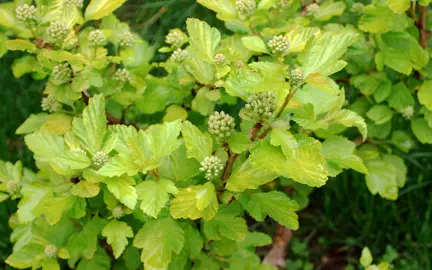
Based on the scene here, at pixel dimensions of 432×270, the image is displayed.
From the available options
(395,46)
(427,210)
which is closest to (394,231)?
(427,210)

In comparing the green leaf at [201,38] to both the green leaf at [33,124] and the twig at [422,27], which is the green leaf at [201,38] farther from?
the twig at [422,27]

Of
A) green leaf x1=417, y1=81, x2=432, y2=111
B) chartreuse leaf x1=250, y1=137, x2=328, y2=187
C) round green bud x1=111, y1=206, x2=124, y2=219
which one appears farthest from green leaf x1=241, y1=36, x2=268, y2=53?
green leaf x1=417, y1=81, x2=432, y2=111

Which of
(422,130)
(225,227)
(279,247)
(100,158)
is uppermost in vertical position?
(100,158)

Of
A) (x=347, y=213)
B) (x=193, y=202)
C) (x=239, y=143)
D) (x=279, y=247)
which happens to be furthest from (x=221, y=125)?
(x=347, y=213)

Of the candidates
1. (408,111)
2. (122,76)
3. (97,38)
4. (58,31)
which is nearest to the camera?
(58,31)

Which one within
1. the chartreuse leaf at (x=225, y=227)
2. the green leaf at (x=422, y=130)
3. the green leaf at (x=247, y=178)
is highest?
the green leaf at (x=247, y=178)

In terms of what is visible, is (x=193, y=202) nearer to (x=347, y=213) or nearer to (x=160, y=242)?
(x=160, y=242)

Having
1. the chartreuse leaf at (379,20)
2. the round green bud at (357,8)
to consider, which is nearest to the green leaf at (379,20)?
the chartreuse leaf at (379,20)

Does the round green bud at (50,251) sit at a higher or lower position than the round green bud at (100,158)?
lower
